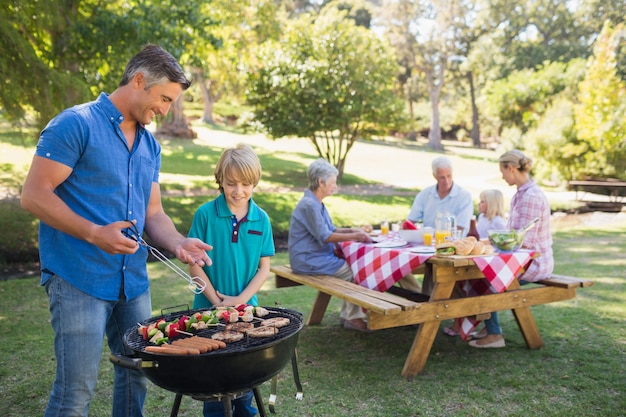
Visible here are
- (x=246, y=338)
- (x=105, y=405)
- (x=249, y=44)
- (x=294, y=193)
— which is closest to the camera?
(x=246, y=338)

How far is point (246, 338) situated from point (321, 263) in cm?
302

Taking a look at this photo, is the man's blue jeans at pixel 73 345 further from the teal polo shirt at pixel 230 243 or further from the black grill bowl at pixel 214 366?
the teal polo shirt at pixel 230 243

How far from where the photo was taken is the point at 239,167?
2994 mm

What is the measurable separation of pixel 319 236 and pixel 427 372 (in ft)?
5.10

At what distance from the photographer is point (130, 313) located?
8.63 feet

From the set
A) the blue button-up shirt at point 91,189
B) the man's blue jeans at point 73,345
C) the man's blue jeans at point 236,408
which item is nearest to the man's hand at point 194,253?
the blue button-up shirt at point 91,189

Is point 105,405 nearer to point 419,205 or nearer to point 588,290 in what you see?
point 419,205

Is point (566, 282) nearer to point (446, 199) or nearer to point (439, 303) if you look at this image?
point (439, 303)

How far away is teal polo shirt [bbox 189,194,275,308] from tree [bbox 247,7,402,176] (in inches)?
515

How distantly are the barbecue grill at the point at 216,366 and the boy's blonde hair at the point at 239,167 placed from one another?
37.9 inches

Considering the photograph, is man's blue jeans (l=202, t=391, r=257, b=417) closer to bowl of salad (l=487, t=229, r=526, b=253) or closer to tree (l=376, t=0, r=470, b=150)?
bowl of salad (l=487, t=229, r=526, b=253)

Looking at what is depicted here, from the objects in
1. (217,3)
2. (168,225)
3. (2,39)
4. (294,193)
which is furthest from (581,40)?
(168,225)

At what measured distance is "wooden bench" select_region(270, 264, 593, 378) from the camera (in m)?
4.23

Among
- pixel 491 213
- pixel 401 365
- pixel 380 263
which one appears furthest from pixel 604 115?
pixel 401 365
